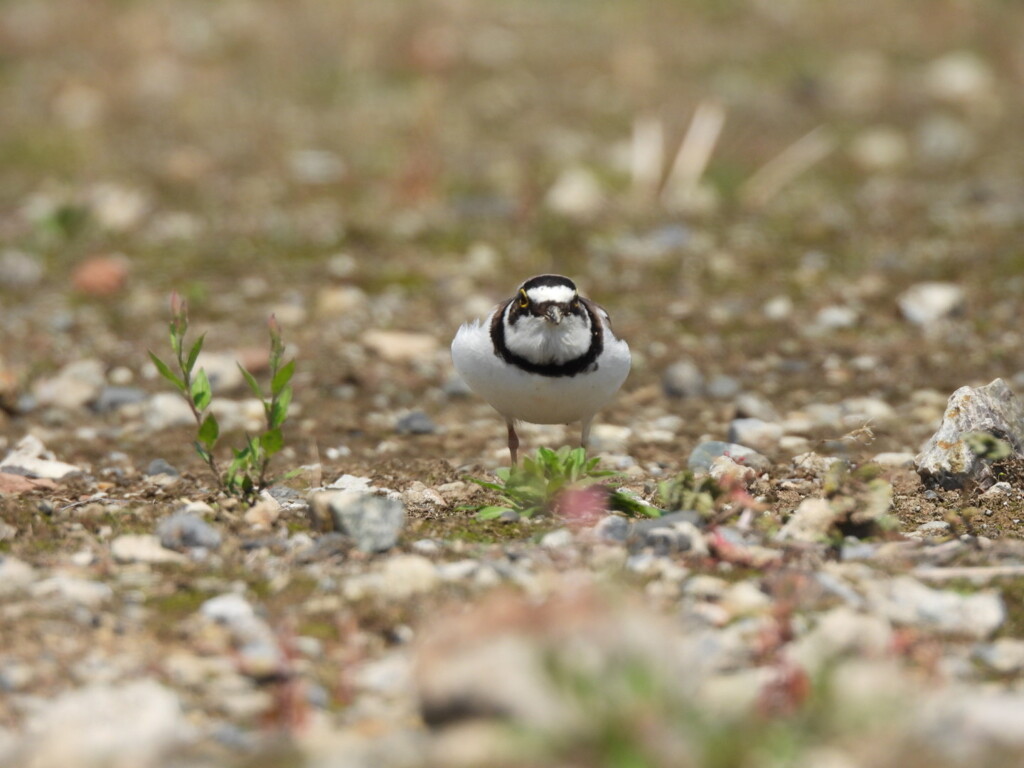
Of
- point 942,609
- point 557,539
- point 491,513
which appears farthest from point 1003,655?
point 491,513

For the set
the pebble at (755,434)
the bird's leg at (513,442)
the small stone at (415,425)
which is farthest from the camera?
the small stone at (415,425)

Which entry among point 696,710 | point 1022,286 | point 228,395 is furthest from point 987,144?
point 696,710

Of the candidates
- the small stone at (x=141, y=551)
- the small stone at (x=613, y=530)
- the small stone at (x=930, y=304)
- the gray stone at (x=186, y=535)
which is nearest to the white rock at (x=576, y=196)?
the small stone at (x=930, y=304)

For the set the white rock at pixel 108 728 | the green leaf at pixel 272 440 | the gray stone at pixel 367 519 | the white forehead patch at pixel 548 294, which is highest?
the white forehead patch at pixel 548 294

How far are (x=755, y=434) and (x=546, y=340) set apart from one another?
1573 mm

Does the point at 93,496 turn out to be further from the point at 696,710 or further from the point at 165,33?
the point at 165,33

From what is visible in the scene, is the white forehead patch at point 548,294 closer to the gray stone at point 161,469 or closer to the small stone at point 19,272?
the gray stone at point 161,469

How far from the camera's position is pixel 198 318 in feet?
27.9

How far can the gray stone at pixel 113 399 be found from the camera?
7.02 meters

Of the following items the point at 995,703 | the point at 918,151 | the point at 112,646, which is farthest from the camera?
the point at 918,151

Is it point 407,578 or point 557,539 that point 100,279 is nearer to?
point 557,539

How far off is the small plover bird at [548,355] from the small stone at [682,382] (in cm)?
197

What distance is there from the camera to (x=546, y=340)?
207 inches

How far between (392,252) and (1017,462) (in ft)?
17.8
